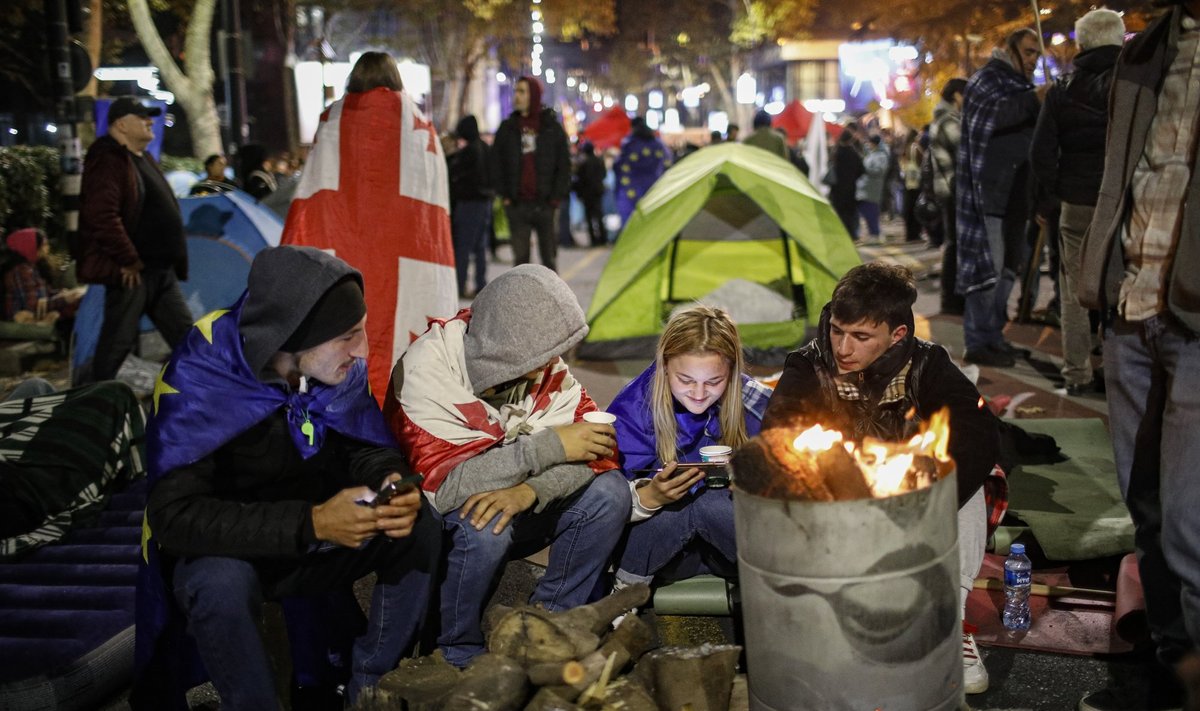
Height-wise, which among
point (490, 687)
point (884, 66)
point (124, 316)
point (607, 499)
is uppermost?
point (884, 66)

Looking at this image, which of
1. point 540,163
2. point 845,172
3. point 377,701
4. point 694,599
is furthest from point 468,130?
point 377,701

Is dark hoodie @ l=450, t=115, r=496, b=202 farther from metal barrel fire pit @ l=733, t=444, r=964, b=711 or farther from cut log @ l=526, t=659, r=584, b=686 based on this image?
metal barrel fire pit @ l=733, t=444, r=964, b=711

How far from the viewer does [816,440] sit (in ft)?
9.93

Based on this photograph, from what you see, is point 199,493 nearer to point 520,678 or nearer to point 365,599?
point 520,678

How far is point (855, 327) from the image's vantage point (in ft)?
12.0

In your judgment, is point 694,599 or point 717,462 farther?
point 694,599

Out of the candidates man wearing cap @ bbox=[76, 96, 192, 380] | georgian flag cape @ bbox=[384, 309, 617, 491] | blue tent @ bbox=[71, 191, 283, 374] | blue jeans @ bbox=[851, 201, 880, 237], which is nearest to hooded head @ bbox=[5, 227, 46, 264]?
blue tent @ bbox=[71, 191, 283, 374]

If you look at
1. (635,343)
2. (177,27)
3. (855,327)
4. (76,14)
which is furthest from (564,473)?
(177,27)

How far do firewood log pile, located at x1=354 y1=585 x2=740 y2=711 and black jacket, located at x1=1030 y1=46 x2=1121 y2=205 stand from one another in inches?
184

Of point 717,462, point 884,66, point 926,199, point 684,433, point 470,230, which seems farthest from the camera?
point 884,66

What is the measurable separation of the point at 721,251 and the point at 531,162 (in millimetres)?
2919

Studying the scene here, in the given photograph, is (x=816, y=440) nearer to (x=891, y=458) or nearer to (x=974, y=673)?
(x=891, y=458)

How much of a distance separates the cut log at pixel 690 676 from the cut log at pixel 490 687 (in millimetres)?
351

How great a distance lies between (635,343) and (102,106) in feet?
26.3
